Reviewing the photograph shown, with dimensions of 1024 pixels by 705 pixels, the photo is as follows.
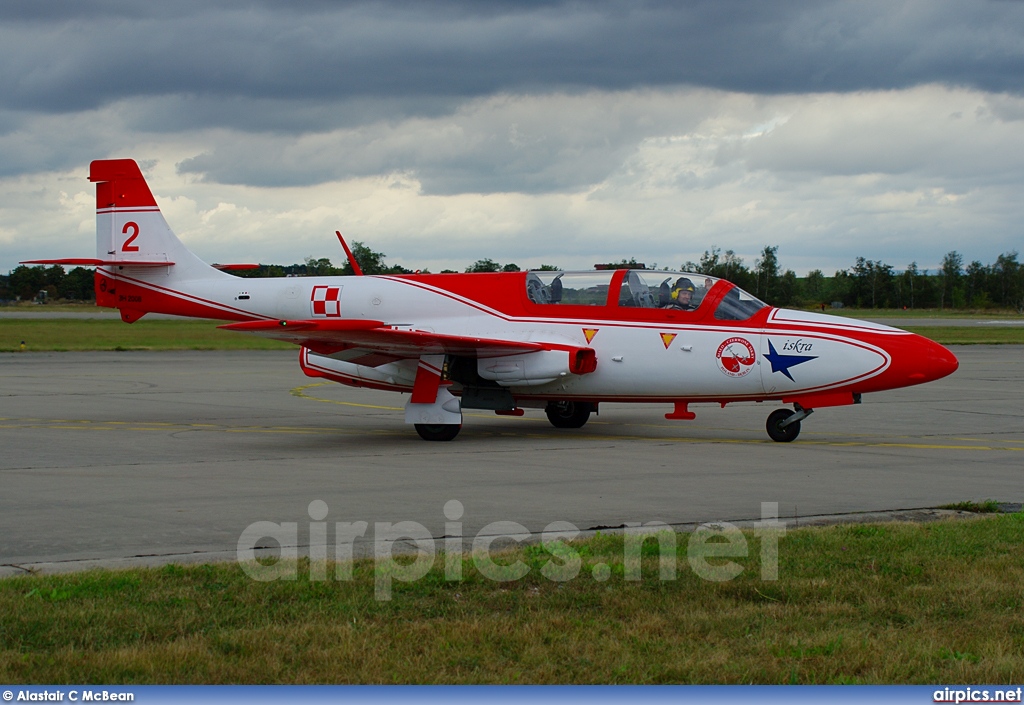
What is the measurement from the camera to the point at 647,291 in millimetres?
15508

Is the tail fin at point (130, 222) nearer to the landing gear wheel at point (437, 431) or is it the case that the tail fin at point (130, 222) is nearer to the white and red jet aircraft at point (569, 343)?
the white and red jet aircraft at point (569, 343)

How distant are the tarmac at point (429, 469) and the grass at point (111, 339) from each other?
68.0ft

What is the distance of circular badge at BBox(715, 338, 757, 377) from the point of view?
48.0 ft

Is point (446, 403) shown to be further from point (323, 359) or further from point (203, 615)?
point (203, 615)

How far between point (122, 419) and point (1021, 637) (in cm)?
1545

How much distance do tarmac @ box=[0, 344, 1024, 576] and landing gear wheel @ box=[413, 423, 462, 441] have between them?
0.72 feet

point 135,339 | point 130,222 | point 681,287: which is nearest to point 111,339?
point 135,339

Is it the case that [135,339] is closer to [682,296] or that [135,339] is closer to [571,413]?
[571,413]

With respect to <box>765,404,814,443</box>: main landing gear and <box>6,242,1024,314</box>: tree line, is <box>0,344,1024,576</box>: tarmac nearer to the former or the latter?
<box>765,404,814,443</box>: main landing gear

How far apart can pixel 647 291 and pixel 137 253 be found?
9.01 metres

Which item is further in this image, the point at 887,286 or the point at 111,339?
the point at 887,286

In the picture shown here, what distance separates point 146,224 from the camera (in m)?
Result: 18.7

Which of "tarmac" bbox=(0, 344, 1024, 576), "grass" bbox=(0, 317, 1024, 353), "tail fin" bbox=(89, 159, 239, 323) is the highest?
"tail fin" bbox=(89, 159, 239, 323)

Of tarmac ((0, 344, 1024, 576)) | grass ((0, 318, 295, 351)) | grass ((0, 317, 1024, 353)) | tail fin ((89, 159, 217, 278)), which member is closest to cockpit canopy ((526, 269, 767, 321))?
tarmac ((0, 344, 1024, 576))
